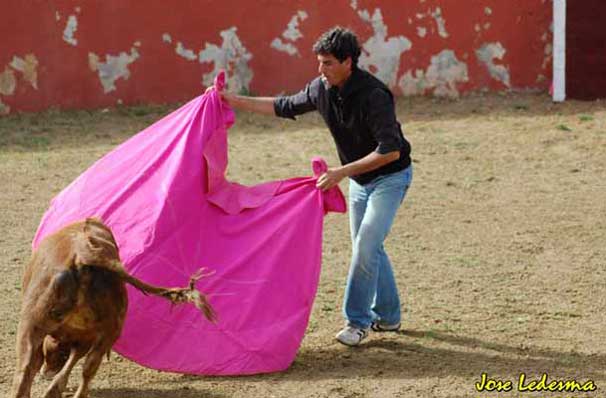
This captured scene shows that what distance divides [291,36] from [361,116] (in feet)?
24.7

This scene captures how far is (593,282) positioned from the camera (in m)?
7.25

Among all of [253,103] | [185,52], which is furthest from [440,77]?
[253,103]

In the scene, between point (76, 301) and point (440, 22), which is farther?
point (440, 22)

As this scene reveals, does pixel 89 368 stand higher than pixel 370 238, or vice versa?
pixel 370 238

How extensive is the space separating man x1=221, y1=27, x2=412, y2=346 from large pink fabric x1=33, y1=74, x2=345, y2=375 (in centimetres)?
19

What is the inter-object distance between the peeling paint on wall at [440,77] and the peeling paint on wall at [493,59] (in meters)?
0.24

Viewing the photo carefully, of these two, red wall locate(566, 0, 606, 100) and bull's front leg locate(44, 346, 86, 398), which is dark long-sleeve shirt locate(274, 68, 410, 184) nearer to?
bull's front leg locate(44, 346, 86, 398)

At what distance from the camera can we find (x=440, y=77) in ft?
43.6

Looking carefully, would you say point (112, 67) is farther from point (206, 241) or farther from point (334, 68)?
point (334, 68)

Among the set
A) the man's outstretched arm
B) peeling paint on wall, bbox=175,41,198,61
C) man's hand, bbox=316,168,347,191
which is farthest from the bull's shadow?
peeling paint on wall, bbox=175,41,198,61

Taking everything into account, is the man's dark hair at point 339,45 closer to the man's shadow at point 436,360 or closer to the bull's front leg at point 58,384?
the man's shadow at point 436,360

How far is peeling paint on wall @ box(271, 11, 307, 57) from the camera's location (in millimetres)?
13078

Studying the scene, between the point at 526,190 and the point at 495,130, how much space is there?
227cm

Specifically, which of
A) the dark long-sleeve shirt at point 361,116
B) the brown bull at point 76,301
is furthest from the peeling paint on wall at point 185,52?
the brown bull at point 76,301
